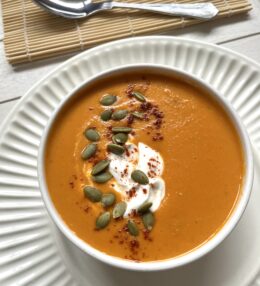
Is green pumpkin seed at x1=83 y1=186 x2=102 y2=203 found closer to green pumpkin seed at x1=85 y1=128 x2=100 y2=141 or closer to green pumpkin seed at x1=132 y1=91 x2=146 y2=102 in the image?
green pumpkin seed at x1=85 y1=128 x2=100 y2=141

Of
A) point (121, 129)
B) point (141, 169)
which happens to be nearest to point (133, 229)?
point (141, 169)

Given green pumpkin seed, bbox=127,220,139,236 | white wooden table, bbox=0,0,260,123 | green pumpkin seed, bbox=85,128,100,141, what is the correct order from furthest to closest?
white wooden table, bbox=0,0,260,123 → green pumpkin seed, bbox=85,128,100,141 → green pumpkin seed, bbox=127,220,139,236

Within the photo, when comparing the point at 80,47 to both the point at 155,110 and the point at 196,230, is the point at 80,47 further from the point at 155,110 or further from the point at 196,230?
the point at 196,230

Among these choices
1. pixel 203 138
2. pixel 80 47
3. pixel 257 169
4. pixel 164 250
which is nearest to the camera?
pixel 164 250

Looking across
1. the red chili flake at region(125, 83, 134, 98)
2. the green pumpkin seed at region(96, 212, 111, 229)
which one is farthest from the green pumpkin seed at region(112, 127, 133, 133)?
the green pumpkin seed at region(96, 212, 111, 229)

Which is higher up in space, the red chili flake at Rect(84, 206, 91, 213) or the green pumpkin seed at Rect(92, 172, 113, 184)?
the green pumpkin seed at Rect(92, 172, 113, 184)

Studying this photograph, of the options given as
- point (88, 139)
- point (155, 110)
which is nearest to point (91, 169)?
point (88, 139)

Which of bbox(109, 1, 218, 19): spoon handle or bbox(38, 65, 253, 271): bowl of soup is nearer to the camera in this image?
bbox(38, 65, 253, 271): bowl of soup

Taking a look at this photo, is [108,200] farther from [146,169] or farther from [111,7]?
[111,7]
